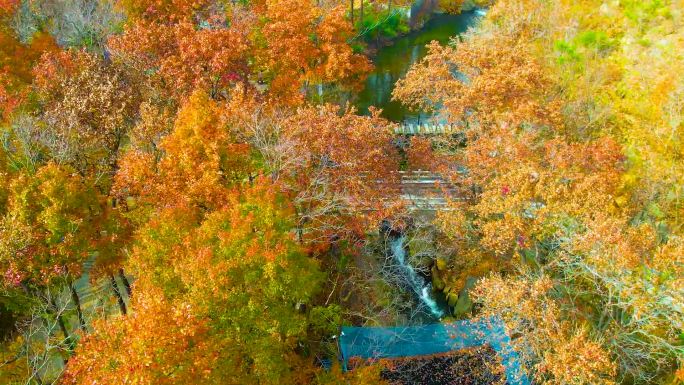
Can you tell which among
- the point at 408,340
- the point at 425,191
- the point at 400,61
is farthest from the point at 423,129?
the point at 400,61

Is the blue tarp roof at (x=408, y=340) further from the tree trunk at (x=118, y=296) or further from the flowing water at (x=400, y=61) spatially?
the flowing water at (x=400, y=61)

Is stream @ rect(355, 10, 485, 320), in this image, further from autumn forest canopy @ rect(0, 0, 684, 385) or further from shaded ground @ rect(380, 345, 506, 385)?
shaded ground @ rect(380, 345, 506, 385)

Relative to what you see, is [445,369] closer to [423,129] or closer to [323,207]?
[323,207]

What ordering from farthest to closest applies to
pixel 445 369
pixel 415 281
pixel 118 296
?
pixel 415 281
pixel 118 296
pixel 445 369

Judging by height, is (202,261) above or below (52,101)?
below

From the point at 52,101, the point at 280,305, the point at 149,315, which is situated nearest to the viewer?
the point at 149,315

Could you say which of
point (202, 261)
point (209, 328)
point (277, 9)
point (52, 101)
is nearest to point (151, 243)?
point (202, 261)

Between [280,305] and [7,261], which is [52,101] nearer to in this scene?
[7,261]
